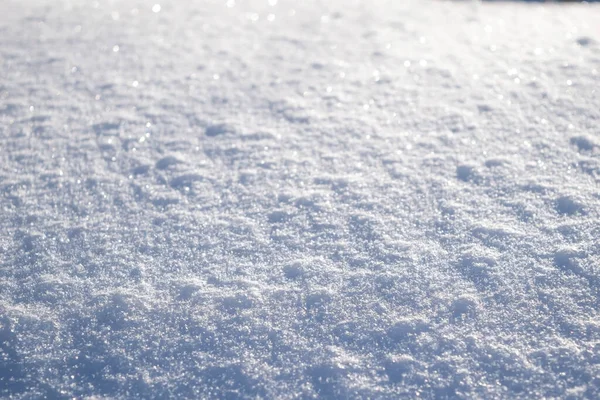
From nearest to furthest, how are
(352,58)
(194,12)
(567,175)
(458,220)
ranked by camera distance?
(458,220) → (567,175) → (352,58) → (194,12)

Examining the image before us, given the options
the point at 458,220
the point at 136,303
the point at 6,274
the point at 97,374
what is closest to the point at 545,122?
the point at 458,220

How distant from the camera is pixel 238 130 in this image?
230 centimetres

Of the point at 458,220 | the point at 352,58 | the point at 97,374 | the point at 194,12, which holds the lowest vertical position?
the point at 97,374

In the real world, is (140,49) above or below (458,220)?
above

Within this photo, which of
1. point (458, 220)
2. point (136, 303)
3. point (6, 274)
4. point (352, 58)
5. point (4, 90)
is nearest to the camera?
point (136, 303)

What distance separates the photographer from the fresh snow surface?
1.45 meters

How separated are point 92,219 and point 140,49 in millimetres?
1333

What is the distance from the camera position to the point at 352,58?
2785 mm

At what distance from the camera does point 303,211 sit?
1.91 meters

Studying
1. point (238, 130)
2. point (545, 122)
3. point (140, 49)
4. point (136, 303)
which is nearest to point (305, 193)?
point (238, 130)

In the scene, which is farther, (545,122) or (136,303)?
(545,122)

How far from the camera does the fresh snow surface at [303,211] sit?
145 centimetres

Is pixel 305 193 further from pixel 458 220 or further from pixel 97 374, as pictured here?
pixel 97 374

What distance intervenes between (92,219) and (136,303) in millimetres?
449
